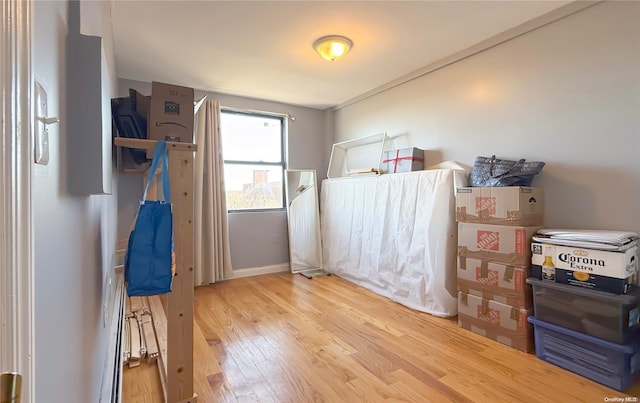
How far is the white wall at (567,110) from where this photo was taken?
6.39 feet

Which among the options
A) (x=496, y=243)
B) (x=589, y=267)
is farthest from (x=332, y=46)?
(x=589, y=267)

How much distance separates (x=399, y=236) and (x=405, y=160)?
2.65 ft

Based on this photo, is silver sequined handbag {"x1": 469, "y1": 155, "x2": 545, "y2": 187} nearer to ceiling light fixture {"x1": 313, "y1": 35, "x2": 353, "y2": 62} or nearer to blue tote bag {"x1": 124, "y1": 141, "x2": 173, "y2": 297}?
ceiling light fixture {"x1": 313, "y1": 35, "x2": 353, "y2": 62}

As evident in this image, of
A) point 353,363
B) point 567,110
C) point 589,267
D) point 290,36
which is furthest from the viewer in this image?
point 290,36

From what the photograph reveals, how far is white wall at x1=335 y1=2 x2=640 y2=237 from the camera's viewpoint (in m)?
1.95

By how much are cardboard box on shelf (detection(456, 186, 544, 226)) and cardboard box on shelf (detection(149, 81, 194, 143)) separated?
2112 mm

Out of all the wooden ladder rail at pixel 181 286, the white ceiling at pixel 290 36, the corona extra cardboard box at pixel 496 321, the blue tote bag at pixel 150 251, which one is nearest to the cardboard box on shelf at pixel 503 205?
the corona extra cardboard box at pixel 496 321

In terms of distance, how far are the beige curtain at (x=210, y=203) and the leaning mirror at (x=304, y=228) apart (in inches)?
36.1

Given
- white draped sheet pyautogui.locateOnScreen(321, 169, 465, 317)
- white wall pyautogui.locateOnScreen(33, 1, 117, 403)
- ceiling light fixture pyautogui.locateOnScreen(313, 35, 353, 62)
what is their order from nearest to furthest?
white wall pyautogui.locateOnScreen(33, 1, 117, 403) < ceiling light fixture pyautogui.locateOnScreen(313, 35, 353, 62) < white draped sheet pyautogui.locateOnScreen(321, 169, 465, 317)

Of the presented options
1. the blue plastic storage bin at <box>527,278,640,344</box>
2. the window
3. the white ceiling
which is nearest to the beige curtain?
the window

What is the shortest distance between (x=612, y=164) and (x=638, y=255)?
0.60 m

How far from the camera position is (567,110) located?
7.23 feet

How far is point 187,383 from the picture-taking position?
5.08ft

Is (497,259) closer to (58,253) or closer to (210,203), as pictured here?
(58,253)
